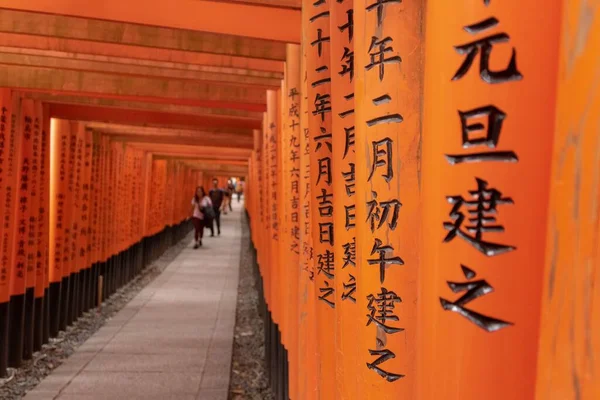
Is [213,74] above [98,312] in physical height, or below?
above

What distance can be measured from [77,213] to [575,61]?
345 inches

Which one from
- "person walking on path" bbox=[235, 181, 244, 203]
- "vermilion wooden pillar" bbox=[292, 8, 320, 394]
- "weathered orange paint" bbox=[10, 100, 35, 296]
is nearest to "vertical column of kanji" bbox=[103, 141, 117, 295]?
"weathered orange paint" bbox=[10, 100, 35, 296]

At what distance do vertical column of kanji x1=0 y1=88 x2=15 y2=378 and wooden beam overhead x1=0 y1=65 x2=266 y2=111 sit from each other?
287mm

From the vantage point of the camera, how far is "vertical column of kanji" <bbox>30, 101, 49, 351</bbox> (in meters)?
7.02

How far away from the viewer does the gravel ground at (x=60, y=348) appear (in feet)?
20.6

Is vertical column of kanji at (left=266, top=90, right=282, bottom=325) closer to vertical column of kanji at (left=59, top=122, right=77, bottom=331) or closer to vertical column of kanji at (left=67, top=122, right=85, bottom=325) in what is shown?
vertical column of kanji at (left=59, top=122, right=77, bottom=331)

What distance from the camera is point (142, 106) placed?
7770 millimetres

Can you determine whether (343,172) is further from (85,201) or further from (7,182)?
(85,201)

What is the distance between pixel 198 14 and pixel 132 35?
869mm

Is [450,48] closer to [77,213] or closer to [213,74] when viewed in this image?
[213,74]

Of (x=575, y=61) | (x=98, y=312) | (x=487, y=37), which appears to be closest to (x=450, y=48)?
(x=487, y=37)

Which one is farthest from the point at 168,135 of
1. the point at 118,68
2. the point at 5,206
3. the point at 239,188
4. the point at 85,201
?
the point at 239,188

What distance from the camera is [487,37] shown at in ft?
3.64

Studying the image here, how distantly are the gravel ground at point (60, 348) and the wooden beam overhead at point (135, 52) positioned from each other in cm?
323
